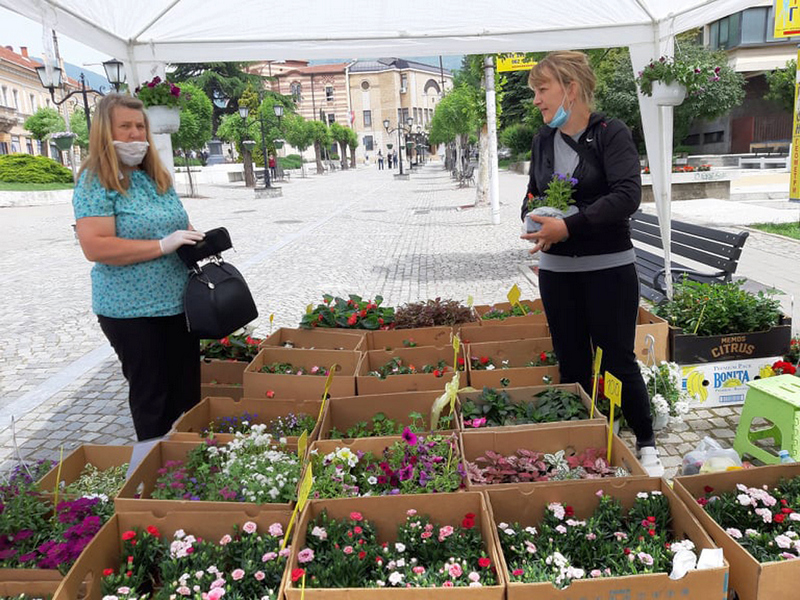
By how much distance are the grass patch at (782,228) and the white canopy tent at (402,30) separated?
25.8 feet

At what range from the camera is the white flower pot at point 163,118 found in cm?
404

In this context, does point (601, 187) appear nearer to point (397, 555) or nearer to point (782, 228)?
point (397, 555)

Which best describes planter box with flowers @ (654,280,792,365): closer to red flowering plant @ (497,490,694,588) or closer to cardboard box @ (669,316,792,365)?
cardboard box @ (669,316,792,365)

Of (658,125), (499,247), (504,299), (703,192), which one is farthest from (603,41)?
(703,192)

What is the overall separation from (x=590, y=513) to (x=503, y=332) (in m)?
2.04

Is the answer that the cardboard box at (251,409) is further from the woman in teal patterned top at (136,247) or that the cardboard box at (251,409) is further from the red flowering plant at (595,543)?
the red flowering plant at (595,543)

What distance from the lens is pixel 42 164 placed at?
32.9 metres

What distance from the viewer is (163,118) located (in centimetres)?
410

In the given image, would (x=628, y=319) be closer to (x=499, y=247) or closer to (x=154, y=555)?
(x=154, y=555)

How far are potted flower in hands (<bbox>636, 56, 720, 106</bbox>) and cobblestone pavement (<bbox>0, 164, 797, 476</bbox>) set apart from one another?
6.97 ft

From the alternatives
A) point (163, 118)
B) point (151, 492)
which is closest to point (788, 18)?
point (163, 118)

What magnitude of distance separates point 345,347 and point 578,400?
1.67 metres

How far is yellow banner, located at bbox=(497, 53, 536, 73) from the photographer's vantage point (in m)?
10.2

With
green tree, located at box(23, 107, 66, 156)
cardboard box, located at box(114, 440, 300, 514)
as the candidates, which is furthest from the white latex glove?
green tree, located at box(23, 107, 66, 156)
